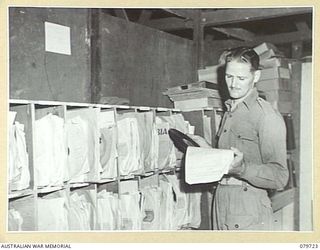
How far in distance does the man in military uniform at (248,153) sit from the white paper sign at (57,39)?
543 millimetres

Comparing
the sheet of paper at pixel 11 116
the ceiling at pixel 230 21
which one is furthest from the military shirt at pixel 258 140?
the sheet of paper at pixel 11 116

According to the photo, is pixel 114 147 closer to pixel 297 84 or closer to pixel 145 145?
pixel 145 145

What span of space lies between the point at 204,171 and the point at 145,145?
16.4 inches

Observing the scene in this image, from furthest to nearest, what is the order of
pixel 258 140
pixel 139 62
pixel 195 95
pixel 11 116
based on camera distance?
pixel 195 95, pixel 139 62, pixel 258 140, pixel 11 116

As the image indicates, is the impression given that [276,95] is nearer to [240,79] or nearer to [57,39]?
[240,79]

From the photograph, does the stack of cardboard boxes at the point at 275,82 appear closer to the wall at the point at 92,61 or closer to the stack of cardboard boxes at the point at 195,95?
the stack of cardboard boxes at the point at 195,95

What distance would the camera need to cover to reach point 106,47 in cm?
163

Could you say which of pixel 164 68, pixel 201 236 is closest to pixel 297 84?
pixel 164 68

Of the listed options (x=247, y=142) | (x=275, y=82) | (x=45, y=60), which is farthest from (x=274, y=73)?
(x=45, y=60)

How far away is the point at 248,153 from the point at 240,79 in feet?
0.74

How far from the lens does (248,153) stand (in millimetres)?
1286

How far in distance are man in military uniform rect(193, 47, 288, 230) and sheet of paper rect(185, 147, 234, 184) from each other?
25mm

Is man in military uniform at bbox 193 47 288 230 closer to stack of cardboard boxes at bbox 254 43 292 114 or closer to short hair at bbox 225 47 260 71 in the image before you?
short hair at bbox 225 47 260 71

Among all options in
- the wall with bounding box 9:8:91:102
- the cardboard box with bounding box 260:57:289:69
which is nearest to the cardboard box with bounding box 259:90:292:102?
the cardboard box with bounding box 260:57:289:69
